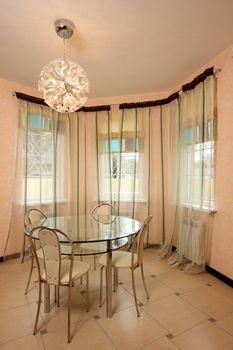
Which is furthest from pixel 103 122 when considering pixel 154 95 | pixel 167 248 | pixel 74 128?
pixel 167 248

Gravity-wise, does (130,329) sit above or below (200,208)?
below

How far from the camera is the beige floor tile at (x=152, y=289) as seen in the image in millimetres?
2208

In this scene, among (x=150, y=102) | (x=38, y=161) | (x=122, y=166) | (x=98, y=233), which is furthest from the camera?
(x=122, y=166)

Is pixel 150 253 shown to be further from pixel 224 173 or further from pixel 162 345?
pixel 162 345

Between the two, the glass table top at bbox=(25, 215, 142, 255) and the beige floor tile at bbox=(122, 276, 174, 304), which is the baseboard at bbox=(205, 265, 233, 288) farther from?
the glass table top at bbox=(25, 215, 142, 255)

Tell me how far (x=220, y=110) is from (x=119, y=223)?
180 cm

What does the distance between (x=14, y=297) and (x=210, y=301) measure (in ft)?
6.55

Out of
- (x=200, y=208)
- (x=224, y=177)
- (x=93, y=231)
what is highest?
(x=224, y=177)

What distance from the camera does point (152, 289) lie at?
236cm

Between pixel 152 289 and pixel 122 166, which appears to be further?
pixel 122 166

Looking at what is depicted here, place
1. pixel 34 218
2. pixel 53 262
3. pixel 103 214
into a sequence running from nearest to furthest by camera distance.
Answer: pixel 53 262
pixel 34 218
pixel 103 214

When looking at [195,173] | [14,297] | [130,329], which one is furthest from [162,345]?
[195,173]

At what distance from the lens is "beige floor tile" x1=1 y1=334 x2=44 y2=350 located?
5.10 feet

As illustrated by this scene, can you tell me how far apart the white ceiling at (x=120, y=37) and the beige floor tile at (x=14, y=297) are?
8.77ft
